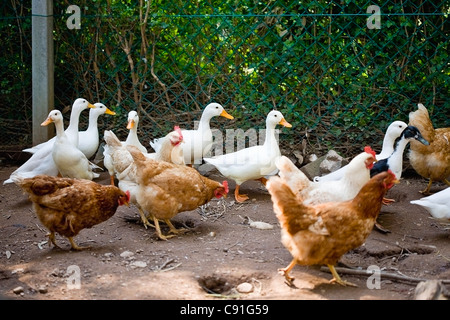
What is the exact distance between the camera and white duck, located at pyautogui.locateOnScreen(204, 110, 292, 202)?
19.2 feet

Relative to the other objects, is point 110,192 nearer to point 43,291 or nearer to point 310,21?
point 43,291

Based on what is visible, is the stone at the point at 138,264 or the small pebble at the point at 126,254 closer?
the stone at the point at 138,264

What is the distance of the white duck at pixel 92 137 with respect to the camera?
6.41 m

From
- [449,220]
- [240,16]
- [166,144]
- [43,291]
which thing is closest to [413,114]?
[449,220]

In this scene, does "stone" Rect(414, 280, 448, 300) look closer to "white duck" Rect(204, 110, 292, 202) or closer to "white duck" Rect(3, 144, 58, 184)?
"white duck" Rect(204, 110, 292, 202)

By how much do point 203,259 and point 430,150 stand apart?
9.45 ft

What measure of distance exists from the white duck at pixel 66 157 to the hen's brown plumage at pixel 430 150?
347 cm

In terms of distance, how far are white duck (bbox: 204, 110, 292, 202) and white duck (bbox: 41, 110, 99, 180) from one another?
134cm

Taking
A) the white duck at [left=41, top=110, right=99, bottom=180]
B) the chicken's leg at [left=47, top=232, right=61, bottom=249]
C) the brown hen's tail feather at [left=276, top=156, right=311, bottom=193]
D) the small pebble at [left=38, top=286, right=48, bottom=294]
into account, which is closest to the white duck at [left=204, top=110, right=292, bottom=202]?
the brown hen's tail feather at [left=276, top=156, right=311, bottom=193]

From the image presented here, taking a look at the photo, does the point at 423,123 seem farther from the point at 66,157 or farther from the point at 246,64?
the point at 66,157

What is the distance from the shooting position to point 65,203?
4.46 m

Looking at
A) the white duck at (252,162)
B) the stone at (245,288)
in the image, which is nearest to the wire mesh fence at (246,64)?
the white duck at (252,162)

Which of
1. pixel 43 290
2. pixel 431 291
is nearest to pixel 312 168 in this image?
pixel 431 291

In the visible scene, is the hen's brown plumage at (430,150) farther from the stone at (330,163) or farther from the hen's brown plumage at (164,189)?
the hen's brown plumage at (164,189)
